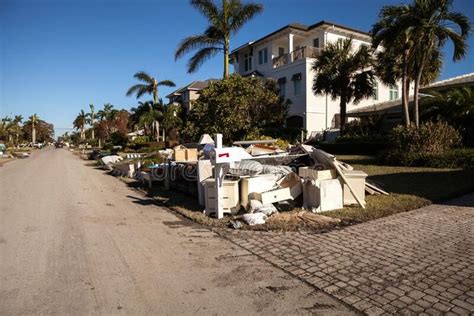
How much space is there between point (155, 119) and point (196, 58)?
18.2 metres

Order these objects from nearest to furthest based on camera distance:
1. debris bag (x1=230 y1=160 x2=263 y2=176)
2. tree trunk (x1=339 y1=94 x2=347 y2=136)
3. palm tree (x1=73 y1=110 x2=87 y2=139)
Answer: debris bag (x1=230 y1=160 x2=263 y2=176) < tree trunk (x1=339 y1=94 x2=347 y2=136) < palm tree (x1=73 y1=110 x2=87 y2=139)

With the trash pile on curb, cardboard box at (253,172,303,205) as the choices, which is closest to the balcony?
the trash pile on curb

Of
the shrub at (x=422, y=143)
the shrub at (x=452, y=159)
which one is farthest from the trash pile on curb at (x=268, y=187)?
the shrub at (x=422, y=143)

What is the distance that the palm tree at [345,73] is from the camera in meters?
21.4

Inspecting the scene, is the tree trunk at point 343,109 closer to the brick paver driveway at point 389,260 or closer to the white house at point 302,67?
Result: the white house at point 302,67

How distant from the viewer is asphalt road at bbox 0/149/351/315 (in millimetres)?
3504

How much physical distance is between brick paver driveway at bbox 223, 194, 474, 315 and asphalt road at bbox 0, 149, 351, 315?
32 cm

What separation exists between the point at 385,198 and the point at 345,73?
1498 centimetres

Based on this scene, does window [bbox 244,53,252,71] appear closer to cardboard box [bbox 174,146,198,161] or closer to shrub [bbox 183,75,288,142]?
shrub [bbox 183,75,288,142]

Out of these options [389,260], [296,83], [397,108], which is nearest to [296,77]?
[296,83]

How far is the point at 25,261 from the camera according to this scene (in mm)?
4852

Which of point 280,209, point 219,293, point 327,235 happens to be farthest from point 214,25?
point 219,293

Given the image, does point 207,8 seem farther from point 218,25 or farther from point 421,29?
point 421,29

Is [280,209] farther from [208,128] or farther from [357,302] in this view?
[208,128]
